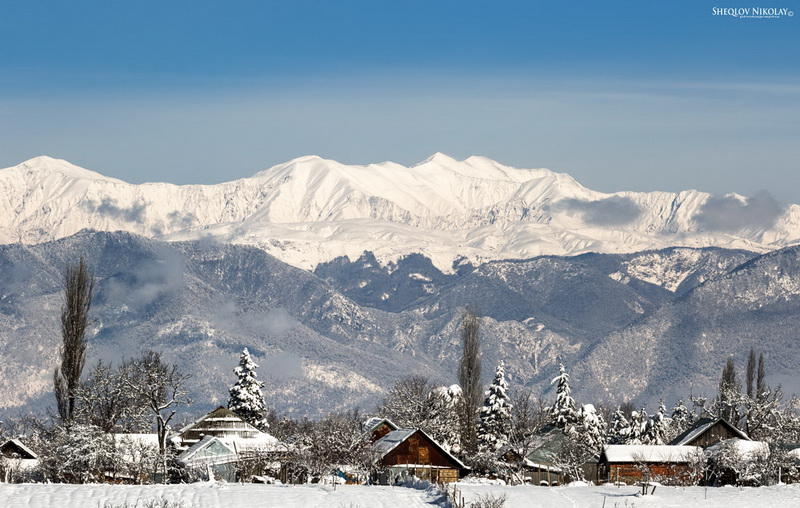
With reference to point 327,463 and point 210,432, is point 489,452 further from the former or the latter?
point 327,463

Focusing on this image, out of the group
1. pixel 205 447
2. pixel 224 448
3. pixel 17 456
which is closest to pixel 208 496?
pixel 205 447

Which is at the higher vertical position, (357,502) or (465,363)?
(465,363)

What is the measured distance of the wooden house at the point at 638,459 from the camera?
11750 centimetres

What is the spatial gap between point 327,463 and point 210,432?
33.7 m

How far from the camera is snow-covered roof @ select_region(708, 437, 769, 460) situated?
353 ft

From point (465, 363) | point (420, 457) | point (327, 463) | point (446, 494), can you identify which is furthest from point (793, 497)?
point (465, 363)

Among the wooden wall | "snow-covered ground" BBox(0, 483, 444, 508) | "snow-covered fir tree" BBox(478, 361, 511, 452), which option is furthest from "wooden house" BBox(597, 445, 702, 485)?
"snow-covered ground" BBox(0, 483, 444, 508)

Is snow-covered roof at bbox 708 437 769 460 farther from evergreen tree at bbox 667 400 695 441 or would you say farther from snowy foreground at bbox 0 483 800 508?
evergreen tree at bbox 667 400 695 441

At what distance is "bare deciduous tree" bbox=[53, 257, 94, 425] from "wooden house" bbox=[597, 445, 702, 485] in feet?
142

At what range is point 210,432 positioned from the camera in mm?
132500

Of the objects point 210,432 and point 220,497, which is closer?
point 220,497

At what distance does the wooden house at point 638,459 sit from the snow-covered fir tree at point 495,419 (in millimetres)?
21664

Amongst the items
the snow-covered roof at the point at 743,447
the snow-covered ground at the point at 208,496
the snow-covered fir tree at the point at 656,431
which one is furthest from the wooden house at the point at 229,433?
the snow-covered fir tree at the point at 656,431

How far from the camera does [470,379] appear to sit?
160 metres
